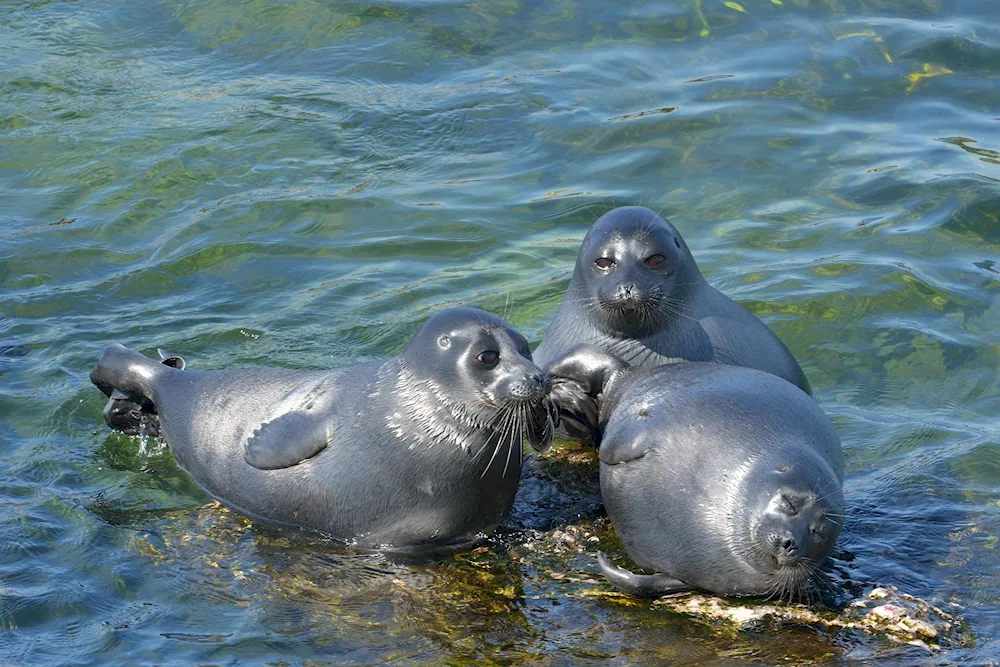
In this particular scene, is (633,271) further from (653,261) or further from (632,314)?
(632,314)

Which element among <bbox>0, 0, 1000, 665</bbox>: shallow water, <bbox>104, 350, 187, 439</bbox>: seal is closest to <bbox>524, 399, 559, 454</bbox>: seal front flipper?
<bbox>0, 0, 1000, 665</bbox>: shallow water

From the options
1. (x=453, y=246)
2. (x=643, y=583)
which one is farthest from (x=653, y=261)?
(x=453, y=246)

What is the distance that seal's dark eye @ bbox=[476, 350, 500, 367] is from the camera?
6562mm

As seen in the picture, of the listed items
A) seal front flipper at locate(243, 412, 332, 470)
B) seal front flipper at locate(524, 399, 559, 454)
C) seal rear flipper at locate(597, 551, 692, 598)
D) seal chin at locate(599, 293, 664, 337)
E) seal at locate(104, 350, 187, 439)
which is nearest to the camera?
seal rear flipper at locate(597, 551, 692, 598)

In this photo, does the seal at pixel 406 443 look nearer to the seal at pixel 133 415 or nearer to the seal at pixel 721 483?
the seal at pixel 721 483

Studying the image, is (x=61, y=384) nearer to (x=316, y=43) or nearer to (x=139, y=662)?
(x=139, y=662)

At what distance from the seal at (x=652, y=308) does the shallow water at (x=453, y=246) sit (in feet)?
2.42

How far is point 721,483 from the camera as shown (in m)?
6.12

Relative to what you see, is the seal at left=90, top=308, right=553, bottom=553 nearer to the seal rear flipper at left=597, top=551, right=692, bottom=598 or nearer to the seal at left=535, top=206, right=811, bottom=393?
the seal rear flipper at left=597, top=551, right=692, bottom=598

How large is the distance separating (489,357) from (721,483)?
130 cm

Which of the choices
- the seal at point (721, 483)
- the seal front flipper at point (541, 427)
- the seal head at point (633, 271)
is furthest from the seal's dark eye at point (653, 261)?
the seal front flipper at point (541, 427)

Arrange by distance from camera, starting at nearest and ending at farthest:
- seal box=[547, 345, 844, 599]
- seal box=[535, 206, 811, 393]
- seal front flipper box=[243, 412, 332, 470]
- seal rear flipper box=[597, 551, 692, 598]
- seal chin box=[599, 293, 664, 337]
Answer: seal box=[547, 345, 844, 599]
seal rear flipper box=[597, 551, 692, 598]
seal front flipper box=[243, 412, 332, 470]
seal chin box=[599, 293, 664, 337]
seal box=[535, 206, 811, 393]

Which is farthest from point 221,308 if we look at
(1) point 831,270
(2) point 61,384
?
(1) point 831,270

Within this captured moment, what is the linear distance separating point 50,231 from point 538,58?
557 centimetres
